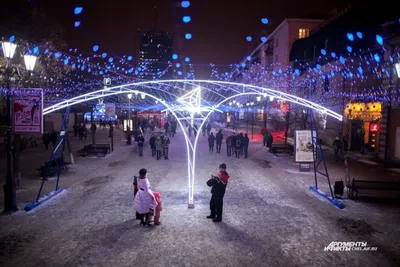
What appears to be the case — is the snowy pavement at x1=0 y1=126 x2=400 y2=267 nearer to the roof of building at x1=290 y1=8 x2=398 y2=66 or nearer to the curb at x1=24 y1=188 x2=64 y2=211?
the curb at x1=24 y1=188 x2=64 y2=211

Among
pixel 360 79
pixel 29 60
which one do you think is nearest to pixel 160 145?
pixel 29 60

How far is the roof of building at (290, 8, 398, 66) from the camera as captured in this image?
24.5 metres

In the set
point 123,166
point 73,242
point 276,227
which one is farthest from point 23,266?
point 123,166

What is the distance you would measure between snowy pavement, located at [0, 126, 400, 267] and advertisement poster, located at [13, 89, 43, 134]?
2742mm

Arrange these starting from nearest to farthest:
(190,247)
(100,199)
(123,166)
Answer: (190,247) < (100,199) < (123,166)

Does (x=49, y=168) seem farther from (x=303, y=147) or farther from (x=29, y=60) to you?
(x=303, y=147)

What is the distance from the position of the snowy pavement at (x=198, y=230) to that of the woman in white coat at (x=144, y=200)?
1.31 ft

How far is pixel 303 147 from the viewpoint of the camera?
14.9 metres

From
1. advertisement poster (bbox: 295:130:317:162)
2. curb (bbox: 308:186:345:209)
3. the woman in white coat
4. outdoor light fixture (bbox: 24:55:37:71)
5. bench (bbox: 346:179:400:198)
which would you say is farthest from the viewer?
advertisement poster (bbox: 295:130:317:162)

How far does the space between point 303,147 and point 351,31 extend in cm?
1839

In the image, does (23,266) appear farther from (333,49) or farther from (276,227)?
(333,49)

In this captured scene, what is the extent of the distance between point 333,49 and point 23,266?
97.9ft

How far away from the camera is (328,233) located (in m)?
8.45

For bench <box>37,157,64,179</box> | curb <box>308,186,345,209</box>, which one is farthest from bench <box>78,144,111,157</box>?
curb <box>308,186,345,209</box>
